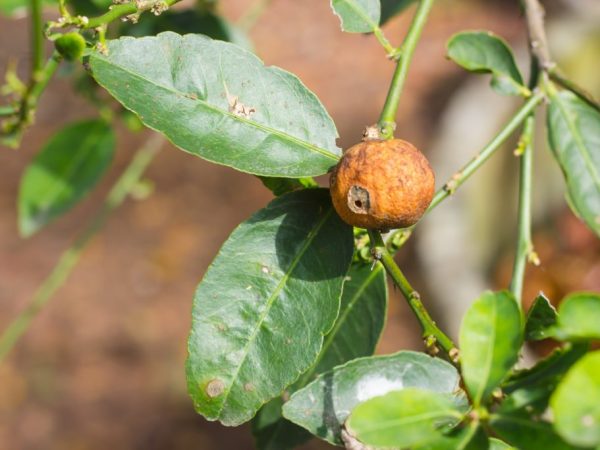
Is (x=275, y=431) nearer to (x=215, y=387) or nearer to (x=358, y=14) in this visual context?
(x=215, y=387)

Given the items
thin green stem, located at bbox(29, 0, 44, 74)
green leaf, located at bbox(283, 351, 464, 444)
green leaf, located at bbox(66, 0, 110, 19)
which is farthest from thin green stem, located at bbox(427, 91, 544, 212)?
green leaf, located at bbox(66, 0, 110, 19)

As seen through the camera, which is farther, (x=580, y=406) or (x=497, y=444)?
(x=497, y=444)

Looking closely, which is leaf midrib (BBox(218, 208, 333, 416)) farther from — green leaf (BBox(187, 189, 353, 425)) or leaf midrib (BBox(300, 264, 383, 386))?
leaf midrib (BBox(300, 264, 383, 386))

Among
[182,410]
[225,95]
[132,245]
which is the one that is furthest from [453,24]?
[225,95]

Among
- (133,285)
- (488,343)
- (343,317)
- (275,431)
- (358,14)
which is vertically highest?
(358,14)

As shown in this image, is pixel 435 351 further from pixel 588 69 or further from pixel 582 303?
pixel 588 69

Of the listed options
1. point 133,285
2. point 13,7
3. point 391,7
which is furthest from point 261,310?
point 133,285
